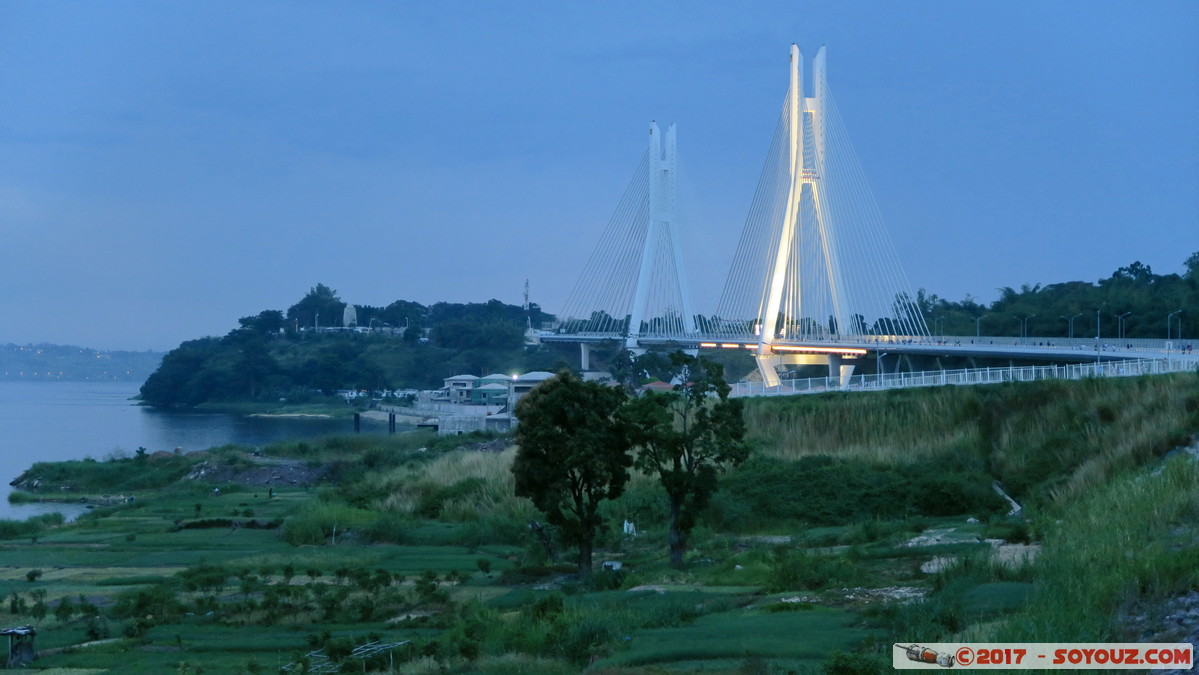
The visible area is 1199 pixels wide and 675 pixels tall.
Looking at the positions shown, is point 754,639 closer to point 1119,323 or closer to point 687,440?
point 687,440

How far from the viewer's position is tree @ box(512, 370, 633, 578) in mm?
18047

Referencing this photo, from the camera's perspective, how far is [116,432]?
87188 mm

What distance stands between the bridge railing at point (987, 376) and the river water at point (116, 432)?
23.1 meters

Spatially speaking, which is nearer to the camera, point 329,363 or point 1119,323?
point 1119,323

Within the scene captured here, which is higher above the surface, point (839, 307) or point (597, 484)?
point (839, 307)

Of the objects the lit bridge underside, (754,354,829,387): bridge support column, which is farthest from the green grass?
(754,354,829,387): bridge support column

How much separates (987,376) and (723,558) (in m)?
17.2

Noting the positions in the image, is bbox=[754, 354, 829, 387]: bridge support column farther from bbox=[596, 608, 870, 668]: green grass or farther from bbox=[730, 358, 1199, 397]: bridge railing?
bbox=[596, 608, 870, 668]: green grass

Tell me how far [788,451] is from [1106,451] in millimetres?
8892

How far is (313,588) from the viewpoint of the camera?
17.8 meters

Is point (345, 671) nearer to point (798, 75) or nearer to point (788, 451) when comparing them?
point (788, 451)

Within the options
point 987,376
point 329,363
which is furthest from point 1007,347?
point 329,363

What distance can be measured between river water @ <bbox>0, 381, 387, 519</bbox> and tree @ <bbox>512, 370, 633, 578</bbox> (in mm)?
26749

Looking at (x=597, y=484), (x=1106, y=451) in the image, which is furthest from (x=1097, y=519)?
(x=1106, y=451)
